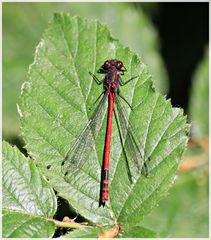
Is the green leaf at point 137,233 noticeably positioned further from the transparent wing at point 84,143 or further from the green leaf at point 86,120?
the transparent wing at point 84,143

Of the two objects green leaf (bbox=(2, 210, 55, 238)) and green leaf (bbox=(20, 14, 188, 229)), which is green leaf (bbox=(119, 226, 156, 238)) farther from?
green leaf (bbox=(2, 210, 55, 238))

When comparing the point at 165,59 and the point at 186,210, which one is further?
the point at 165,59

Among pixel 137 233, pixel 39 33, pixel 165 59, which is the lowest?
pixel 137 233

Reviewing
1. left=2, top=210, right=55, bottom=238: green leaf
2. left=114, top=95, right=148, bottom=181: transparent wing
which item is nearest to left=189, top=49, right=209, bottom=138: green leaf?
left=114, top=95, right=148, bottom=181: transparent wing

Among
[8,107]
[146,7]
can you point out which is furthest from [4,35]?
[146,7]

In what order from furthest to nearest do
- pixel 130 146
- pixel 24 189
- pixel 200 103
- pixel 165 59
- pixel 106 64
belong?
pixel 165 59 → pixel 200 103 → pixel 106 64 → pixel 130 146 → pixel 24 189

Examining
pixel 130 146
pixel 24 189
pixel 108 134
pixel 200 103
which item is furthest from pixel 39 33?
pixel 24 189

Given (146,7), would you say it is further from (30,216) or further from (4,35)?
(30,216)

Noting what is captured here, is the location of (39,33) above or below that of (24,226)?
above

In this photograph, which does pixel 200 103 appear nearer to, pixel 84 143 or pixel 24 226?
pixel 84 143
